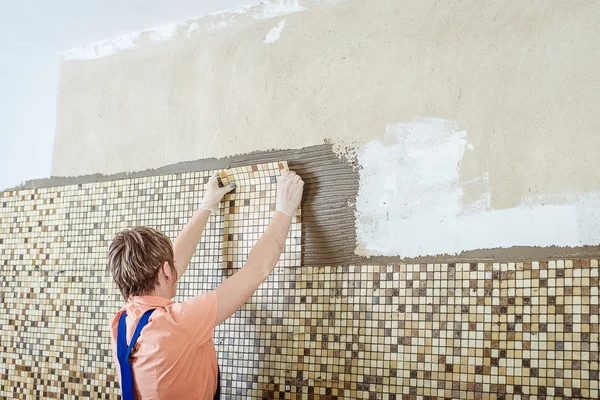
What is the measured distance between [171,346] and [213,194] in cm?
76

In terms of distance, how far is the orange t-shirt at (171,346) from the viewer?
1.64 meters

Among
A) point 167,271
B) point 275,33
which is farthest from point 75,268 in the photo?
point 275,33

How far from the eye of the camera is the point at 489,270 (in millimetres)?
1764

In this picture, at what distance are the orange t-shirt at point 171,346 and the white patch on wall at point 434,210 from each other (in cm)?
61

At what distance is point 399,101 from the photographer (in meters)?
2.00

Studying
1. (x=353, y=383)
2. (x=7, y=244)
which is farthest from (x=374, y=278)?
(x=7, y=244)

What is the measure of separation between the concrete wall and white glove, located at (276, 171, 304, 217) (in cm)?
15

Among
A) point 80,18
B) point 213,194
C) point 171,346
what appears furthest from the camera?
point 80,18

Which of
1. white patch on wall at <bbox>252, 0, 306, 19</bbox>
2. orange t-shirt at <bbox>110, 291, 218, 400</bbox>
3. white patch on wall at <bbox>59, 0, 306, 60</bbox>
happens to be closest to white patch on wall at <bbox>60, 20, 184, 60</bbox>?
white patch on wall at <bbox>59, 0, 306, 60</bbox>

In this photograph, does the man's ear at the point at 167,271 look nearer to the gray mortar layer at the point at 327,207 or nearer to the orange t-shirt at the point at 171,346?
the orange t-shirt at the point at 171,346

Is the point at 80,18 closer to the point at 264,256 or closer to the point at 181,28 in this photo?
the point at 181,28

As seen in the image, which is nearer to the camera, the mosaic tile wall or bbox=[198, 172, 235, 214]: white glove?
the mosaic tile wall

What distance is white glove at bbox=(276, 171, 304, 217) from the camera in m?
2.03

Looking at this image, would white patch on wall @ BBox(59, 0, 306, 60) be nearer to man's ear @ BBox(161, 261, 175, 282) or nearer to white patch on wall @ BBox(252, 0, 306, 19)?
white patch on wall @ BBox(252, 0, 306, 19)
